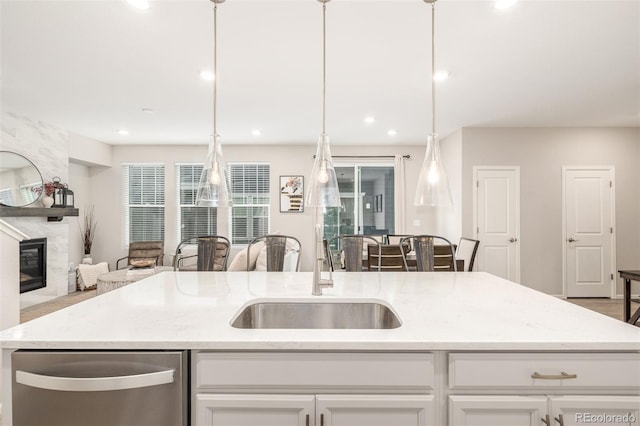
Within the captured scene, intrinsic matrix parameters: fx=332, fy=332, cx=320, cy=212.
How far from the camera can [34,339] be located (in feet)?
3.38

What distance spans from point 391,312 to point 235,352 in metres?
0.68

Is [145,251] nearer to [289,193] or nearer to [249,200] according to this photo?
[249,200]

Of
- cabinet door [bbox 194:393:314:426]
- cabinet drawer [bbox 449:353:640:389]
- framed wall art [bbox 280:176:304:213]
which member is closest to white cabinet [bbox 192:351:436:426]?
cabinet door [bbox 194:393:314:426]

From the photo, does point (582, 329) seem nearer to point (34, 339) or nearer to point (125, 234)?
point (34, 339)

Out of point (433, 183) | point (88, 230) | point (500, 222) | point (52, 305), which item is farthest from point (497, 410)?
point (88, 230)

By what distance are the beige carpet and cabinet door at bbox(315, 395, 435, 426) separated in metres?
4.45

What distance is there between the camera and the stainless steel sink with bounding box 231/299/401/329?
1541 millimetres

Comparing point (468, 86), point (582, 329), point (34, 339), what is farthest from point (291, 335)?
point (468, 86)

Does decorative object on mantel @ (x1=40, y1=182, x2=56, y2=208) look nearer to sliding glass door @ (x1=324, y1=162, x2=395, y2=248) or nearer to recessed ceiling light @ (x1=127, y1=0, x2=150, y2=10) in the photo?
recessed ceiling light @ (x1=127, y1=0, x2=150, y2=10)

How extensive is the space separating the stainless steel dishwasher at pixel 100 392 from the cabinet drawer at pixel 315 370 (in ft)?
0.29

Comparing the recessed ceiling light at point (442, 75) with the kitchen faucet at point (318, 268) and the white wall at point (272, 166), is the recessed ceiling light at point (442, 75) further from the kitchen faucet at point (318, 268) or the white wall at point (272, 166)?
the white wall at point (272, 166)

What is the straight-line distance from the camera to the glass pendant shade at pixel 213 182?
180 cm

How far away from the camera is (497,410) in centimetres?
101

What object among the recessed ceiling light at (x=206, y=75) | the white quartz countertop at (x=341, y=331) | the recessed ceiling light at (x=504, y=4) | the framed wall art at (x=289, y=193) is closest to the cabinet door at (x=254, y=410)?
the white quartz countertop at (x=341, y=331)
